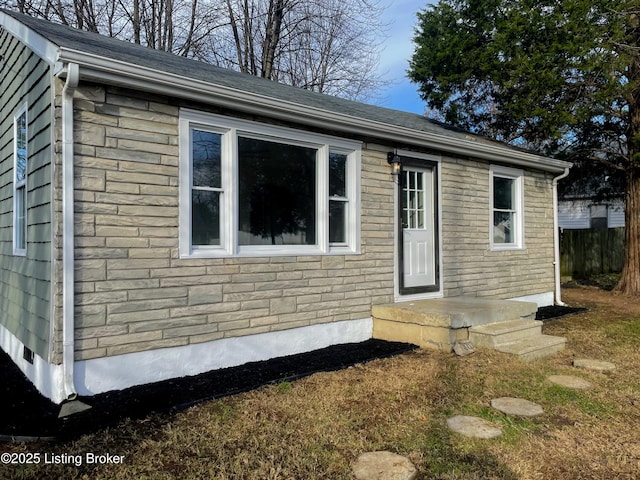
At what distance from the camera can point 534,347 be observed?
5.42m

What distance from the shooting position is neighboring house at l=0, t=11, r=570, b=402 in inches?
158

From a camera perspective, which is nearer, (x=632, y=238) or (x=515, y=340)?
(x=515, y=340)

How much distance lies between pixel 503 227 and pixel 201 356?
596 centimetres

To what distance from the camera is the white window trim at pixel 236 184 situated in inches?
181

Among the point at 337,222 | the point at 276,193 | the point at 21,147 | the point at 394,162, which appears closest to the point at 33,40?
the point at 21,147

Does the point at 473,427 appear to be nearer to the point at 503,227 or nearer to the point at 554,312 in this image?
the point at 503,227

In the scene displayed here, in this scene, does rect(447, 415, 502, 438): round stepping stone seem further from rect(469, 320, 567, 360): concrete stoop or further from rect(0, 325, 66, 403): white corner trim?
rect(0, 325, 66, 403): white corner trim

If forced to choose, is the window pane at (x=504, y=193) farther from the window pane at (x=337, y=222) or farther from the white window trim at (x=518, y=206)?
the window pane at (x=337, y=222)

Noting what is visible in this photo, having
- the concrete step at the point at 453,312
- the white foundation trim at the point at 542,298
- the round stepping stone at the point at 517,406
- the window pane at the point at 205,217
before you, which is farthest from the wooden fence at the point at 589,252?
the window pane at the point at 205,217

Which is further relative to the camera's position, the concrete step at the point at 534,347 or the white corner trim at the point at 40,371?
the concrete step at the point at 534,347

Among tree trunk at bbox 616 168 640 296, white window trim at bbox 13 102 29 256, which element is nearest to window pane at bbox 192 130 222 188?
white window trim at bbox 13 102 29 256

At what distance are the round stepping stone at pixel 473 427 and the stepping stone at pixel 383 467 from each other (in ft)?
2.14

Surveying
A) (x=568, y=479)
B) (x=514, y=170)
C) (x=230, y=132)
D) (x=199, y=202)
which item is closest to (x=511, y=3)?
(x=514, y=170)

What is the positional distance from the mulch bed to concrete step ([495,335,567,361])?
108 centimetres
